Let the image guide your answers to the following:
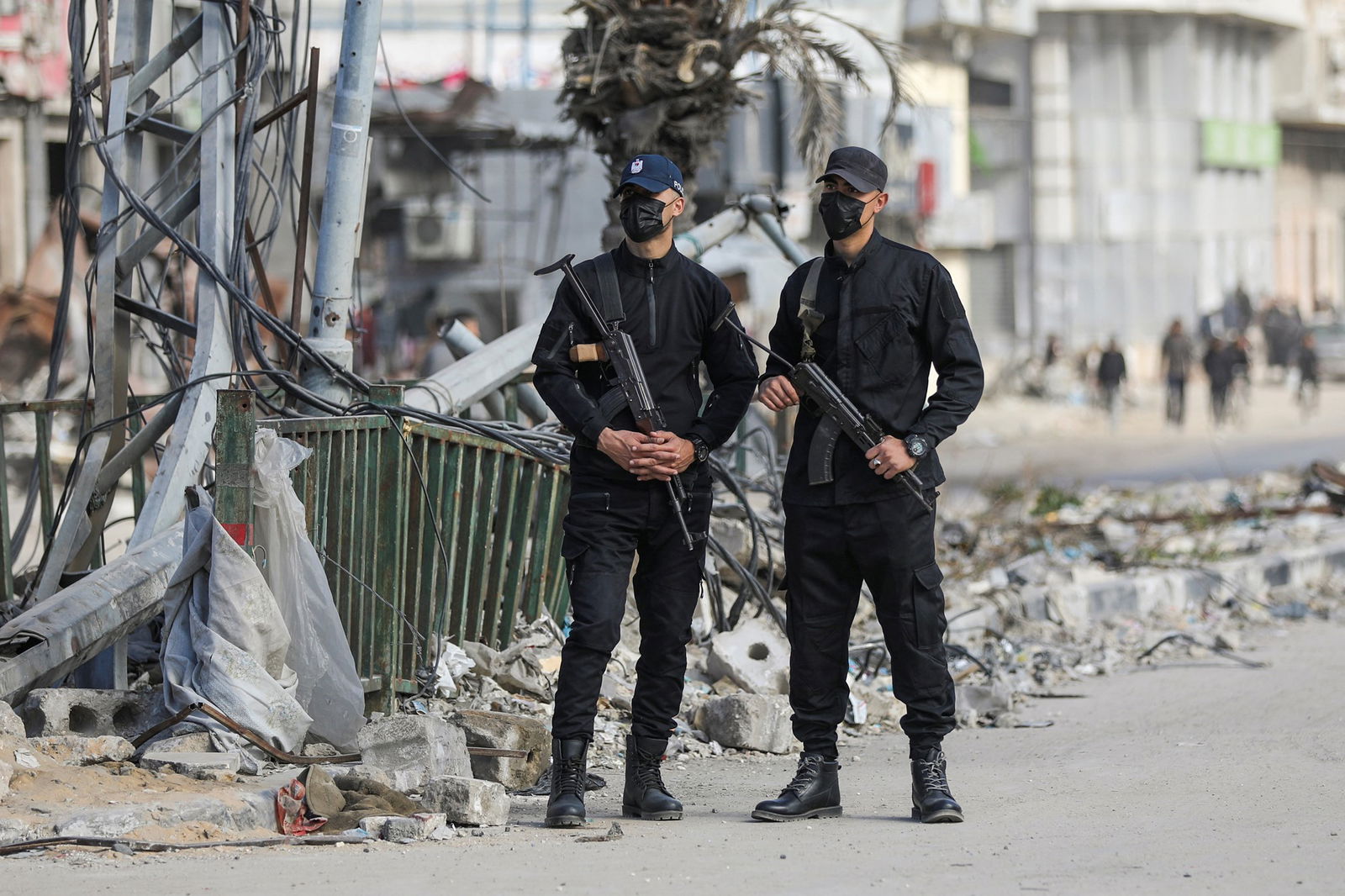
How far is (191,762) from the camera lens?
4645mm

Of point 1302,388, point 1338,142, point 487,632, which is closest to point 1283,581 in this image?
point 487,632

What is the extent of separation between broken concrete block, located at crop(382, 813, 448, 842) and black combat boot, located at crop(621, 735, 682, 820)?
0.63 metres

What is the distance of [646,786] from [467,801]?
54 centimetres

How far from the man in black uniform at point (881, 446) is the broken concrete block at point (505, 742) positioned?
86 centimetres

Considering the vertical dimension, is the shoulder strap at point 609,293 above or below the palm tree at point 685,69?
below

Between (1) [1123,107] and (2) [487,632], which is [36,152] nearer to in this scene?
(2) [487,632]

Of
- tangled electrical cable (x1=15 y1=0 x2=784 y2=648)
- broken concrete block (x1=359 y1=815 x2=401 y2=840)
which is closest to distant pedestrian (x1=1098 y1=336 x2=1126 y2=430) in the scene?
tangled electrical cable (x1=15 y1=0 x2=784 y2=648)

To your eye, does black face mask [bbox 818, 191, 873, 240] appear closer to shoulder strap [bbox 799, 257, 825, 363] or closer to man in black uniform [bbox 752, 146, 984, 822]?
man in black uniform [bbox 752, 146, 984, 822]

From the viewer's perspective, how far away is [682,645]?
4.76 meters

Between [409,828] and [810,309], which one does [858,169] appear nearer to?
[810,309]

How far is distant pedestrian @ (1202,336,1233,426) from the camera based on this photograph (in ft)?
81.7

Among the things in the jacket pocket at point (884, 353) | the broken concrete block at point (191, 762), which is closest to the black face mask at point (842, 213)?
the jacket pocket at point (884, 353)

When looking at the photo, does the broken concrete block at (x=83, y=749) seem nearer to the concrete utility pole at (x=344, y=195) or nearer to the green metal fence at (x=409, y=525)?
the green metal fence at (x=409, y=525)

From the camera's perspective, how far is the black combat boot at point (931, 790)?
14.8 feet
